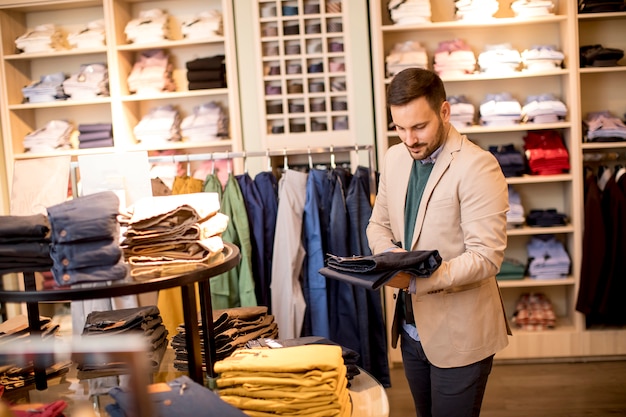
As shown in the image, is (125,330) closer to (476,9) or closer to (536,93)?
(476,9)

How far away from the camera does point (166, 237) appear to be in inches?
72.1

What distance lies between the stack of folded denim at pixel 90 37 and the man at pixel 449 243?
3032mm

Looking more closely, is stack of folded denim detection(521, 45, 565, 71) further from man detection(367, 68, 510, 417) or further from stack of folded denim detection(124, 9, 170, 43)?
man detection(367, 68, 510, 417)

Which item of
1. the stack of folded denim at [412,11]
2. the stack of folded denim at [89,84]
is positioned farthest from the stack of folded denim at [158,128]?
the stack of folded denim at [412,11]

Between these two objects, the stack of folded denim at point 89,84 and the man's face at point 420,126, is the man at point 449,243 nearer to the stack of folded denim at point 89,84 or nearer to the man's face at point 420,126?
the man's face at point 420,126

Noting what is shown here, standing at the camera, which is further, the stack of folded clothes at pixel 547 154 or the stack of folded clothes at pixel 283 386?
the stack of folded clothes at pixel 547 154

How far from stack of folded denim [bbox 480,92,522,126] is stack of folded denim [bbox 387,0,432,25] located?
68cm

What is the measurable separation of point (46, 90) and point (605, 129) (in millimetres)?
3606

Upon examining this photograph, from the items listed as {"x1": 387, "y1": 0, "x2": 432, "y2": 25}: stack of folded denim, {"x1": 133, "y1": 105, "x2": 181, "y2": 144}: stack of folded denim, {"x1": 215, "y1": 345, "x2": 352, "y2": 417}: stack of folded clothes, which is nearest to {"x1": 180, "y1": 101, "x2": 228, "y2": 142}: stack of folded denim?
{"x1": 133, "y1": 105, "x2": 181, "y2": 144}: stack of folded denim

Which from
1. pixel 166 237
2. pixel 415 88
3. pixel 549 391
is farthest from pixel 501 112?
pixel 166 237

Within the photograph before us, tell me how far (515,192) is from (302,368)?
342cm

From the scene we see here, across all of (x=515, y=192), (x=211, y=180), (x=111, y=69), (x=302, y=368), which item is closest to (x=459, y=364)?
(x=302, y=368)

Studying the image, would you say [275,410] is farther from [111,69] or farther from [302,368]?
[111,69]

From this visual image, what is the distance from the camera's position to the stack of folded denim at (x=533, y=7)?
4527mm
